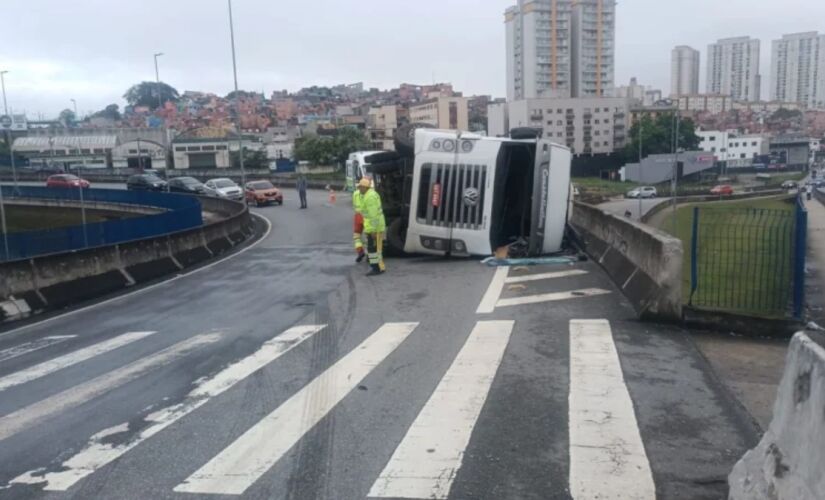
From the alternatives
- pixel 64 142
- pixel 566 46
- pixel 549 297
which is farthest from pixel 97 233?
pixel 566 46

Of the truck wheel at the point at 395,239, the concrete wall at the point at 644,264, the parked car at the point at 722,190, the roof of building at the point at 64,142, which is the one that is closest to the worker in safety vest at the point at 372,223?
the truck wheel at the point at 395,239

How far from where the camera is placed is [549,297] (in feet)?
37.2

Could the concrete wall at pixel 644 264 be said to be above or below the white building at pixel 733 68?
below

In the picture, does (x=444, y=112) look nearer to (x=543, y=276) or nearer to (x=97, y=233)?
(x=97, y=233)

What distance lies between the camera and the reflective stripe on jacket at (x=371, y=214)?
1438cm

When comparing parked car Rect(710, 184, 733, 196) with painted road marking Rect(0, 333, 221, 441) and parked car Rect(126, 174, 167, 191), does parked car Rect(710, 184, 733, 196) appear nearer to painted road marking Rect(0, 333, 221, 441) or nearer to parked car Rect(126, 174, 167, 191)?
parked car Rect(126, 174, 167, 191)

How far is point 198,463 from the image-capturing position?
5258mm

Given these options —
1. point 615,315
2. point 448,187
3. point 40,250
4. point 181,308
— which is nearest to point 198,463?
point 615,315

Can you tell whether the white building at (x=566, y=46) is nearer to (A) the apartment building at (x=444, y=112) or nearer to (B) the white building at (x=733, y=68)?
(A) the apartment building at (x=444, y=112)

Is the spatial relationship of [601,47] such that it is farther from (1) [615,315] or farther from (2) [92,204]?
(1) [615,315]

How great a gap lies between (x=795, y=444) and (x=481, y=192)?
11.5 m

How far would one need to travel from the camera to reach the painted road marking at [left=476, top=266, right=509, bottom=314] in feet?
34.9

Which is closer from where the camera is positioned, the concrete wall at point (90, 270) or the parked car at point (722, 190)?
the concrete wall at point (90, 270)

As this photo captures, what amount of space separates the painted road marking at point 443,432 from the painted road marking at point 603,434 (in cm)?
82
